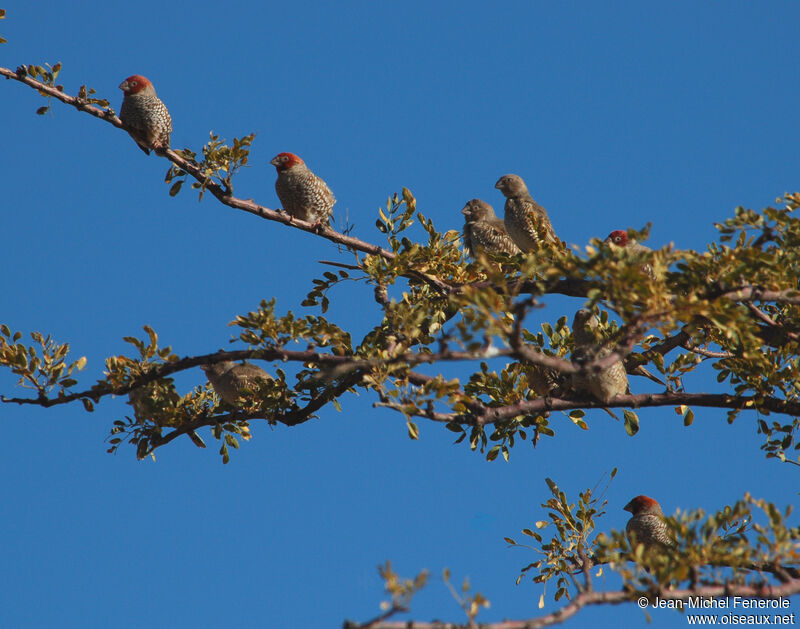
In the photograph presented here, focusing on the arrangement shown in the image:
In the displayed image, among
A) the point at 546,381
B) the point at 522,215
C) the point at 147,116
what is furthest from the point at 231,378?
the point at 522,215

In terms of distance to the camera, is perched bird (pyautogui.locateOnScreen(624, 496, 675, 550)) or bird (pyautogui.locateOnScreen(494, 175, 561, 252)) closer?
perched bird (pyautogui.locateOnScreen(624, 496, 675, 550))

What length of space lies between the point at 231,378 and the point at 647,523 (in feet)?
10.2

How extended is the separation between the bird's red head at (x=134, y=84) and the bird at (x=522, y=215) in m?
2.97

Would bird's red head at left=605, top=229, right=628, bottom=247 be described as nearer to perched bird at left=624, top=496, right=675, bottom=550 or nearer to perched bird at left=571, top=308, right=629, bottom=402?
perched bird at left=571, top=308, right=629, bottom=402

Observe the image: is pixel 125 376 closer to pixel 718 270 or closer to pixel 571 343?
pixel 571 343

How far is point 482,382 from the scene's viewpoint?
549 cm

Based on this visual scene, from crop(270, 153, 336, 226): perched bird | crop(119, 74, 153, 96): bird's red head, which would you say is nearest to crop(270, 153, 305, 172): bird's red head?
crop(270, 153, 336, 226): perched bird

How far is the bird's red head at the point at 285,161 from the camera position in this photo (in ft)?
25.9

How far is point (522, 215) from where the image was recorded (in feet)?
24.2

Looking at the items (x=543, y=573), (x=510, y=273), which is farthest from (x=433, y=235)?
(x=543, y=573)

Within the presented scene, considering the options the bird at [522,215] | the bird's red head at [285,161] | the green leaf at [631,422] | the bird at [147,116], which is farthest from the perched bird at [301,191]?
the green leaf at [631,422]

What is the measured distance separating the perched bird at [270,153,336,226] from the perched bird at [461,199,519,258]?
46.7 inches

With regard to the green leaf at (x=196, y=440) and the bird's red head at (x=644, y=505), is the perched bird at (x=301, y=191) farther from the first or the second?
the bird's red head at (x=644, y=505)

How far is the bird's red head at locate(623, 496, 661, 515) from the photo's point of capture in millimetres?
6754
